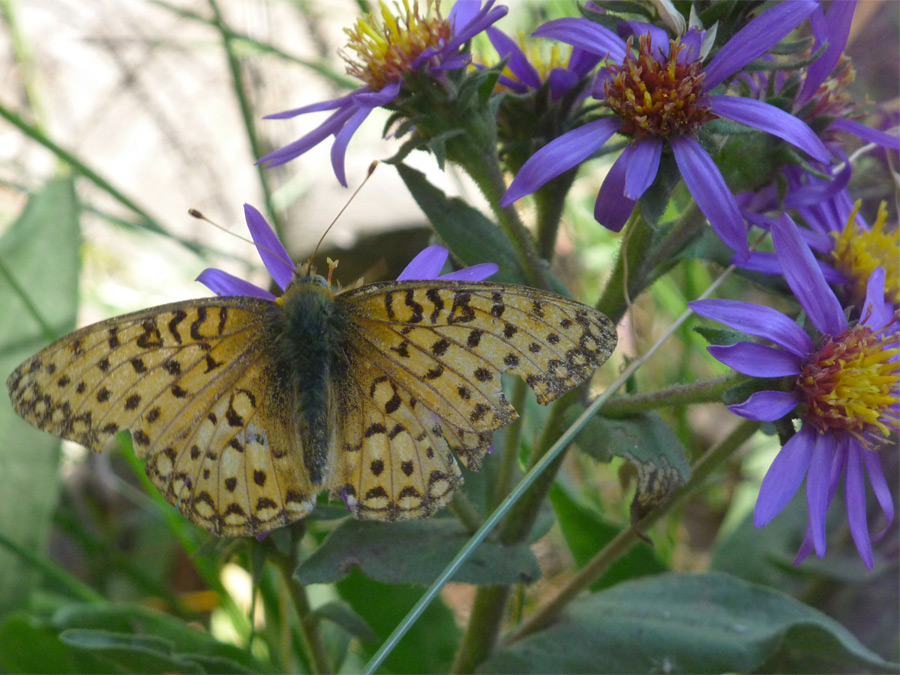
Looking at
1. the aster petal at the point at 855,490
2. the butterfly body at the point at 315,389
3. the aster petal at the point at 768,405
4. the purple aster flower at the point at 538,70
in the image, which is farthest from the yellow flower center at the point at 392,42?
the aster petal at the point at 855,490

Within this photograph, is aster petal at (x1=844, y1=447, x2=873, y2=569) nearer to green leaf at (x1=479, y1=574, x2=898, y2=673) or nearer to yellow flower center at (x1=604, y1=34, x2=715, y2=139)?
green leaf at (x1=479, y1=574, x2=898, y2=673)

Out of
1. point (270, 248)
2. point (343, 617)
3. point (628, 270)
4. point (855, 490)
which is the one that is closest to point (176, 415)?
point (270, 248)

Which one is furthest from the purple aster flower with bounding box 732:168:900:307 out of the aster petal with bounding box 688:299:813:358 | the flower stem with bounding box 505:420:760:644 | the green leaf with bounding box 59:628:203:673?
the green leaf with bounding box 59:628:203:673

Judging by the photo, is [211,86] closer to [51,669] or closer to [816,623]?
[51,669]

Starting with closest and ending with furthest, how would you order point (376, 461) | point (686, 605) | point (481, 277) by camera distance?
point (376, 461), point (481, 277), point (686, 605)

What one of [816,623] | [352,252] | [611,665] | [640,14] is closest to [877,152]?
[640,14]

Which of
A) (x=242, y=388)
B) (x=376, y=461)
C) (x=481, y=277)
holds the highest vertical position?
(x=481, y=277)

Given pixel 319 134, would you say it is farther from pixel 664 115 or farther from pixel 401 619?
pixel 401 619
